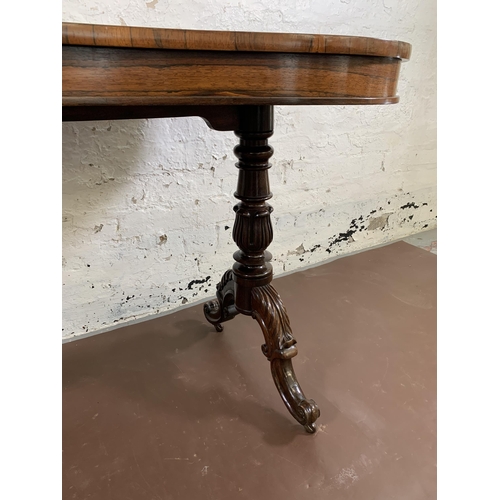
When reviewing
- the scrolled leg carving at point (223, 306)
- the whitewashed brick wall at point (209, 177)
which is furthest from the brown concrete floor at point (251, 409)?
the whitewashed brick wall at point (209, 177)

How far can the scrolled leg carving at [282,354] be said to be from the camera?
1.00 m

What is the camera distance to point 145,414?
1.07m

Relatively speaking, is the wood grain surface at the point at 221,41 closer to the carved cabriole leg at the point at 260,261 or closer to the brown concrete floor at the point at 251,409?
the carved cabriole leg at the point at 260,261

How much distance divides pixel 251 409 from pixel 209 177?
0.78m

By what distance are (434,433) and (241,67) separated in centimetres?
89

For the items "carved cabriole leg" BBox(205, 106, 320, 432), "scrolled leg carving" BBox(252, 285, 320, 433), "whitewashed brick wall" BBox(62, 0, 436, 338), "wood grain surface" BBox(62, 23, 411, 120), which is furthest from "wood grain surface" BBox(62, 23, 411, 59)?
"whitewashed brick wall" BBox(62, 0, 436, 338)

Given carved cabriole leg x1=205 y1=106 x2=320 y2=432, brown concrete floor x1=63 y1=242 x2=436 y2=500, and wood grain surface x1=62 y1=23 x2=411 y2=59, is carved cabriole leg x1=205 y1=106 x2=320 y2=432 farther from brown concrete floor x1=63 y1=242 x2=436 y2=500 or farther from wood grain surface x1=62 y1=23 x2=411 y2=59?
wood grain surface x1=62 y1=23 x2=411 y2=59

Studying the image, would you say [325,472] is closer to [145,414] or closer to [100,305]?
[145,414]

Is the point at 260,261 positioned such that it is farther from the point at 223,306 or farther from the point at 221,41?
the point at 221,41

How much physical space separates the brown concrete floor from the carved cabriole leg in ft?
0.29

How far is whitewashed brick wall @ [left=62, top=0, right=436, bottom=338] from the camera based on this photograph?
1.30 meters

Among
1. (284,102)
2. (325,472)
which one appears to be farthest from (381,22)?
(325,472)

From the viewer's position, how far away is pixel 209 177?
1521mm

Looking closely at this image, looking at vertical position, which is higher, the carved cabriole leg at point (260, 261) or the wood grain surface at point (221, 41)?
the wood grain surface at point (221, 41)
